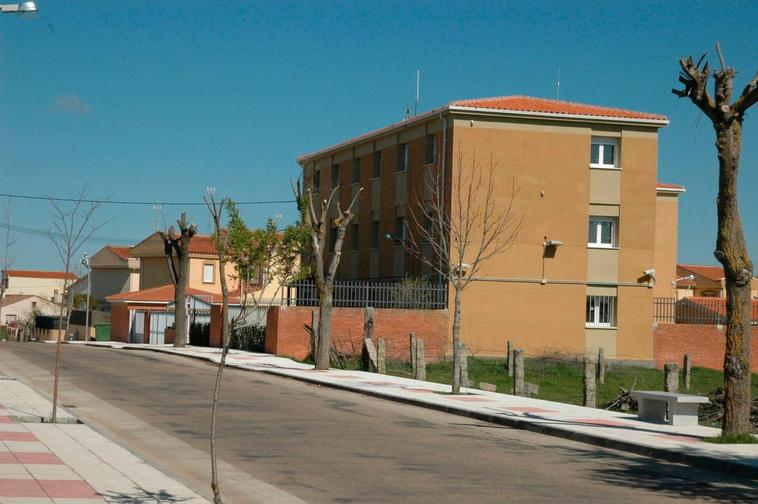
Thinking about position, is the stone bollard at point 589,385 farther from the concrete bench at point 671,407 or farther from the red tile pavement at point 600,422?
the red tile pavement at point 600,422

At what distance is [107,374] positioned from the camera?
89.4 ft

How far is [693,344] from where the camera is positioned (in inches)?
1700

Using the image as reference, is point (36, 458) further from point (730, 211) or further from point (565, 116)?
point (565, 116)

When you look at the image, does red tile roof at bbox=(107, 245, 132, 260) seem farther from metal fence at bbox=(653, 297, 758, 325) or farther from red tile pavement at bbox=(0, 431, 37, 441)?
red tile pavement at bbox=(0, 431, 37, 441)

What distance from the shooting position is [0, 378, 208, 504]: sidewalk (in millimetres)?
9289

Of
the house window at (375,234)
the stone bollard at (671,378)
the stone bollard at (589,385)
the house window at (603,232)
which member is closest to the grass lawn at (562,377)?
the stone bollard at (589,385)

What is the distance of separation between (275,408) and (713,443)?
789 centimetres

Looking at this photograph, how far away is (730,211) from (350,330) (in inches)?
922

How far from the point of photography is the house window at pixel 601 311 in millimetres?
43000

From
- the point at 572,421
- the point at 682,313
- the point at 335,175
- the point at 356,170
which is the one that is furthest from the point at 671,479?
the point at 335,175

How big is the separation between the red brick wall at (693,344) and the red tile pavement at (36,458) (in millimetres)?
34906

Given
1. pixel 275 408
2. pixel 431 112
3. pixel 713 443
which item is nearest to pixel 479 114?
pixel 431 112

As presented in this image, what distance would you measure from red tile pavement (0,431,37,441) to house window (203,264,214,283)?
6528 cm

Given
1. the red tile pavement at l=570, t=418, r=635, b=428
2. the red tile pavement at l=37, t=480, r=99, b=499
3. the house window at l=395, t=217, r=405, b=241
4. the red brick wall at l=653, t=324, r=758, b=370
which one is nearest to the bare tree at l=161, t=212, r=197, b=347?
the house window at l=395, t=217, r=405, b=241
